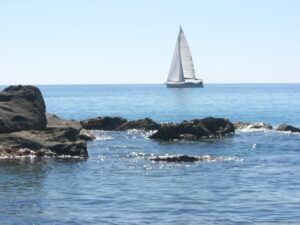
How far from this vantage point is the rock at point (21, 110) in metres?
55.4

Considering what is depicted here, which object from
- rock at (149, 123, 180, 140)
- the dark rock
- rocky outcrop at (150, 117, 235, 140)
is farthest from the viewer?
rocky outcrop at (150, 117, 235, 140)

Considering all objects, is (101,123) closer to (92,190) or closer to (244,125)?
(244,125)

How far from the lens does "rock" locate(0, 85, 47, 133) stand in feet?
182

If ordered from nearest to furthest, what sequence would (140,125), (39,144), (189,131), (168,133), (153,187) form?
(153,187)
(39,144)
(168,133)
(189,131)
(140,125)

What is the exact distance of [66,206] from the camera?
32.0m

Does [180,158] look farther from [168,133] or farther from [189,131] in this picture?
[189,131]

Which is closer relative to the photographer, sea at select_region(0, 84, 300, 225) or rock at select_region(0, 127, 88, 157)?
Result: sea at select_region(0, 84, 300, 225)

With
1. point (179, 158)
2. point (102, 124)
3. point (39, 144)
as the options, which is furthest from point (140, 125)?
point (179, 158)

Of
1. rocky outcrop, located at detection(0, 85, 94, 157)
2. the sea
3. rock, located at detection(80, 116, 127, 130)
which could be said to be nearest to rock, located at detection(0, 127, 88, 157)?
rocky outcrop, located at detection(0, 85, 94, 157)

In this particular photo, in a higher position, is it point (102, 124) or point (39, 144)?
point (39, 144)

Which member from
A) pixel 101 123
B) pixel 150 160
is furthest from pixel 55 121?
pixel 101 123

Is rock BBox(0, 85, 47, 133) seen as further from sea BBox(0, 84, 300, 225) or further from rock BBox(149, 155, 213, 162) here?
rock BBox(149, 155, 213, 162)

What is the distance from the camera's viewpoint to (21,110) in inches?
2258

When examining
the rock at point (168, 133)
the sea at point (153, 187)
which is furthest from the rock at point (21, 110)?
the rock at point (168, 133)
